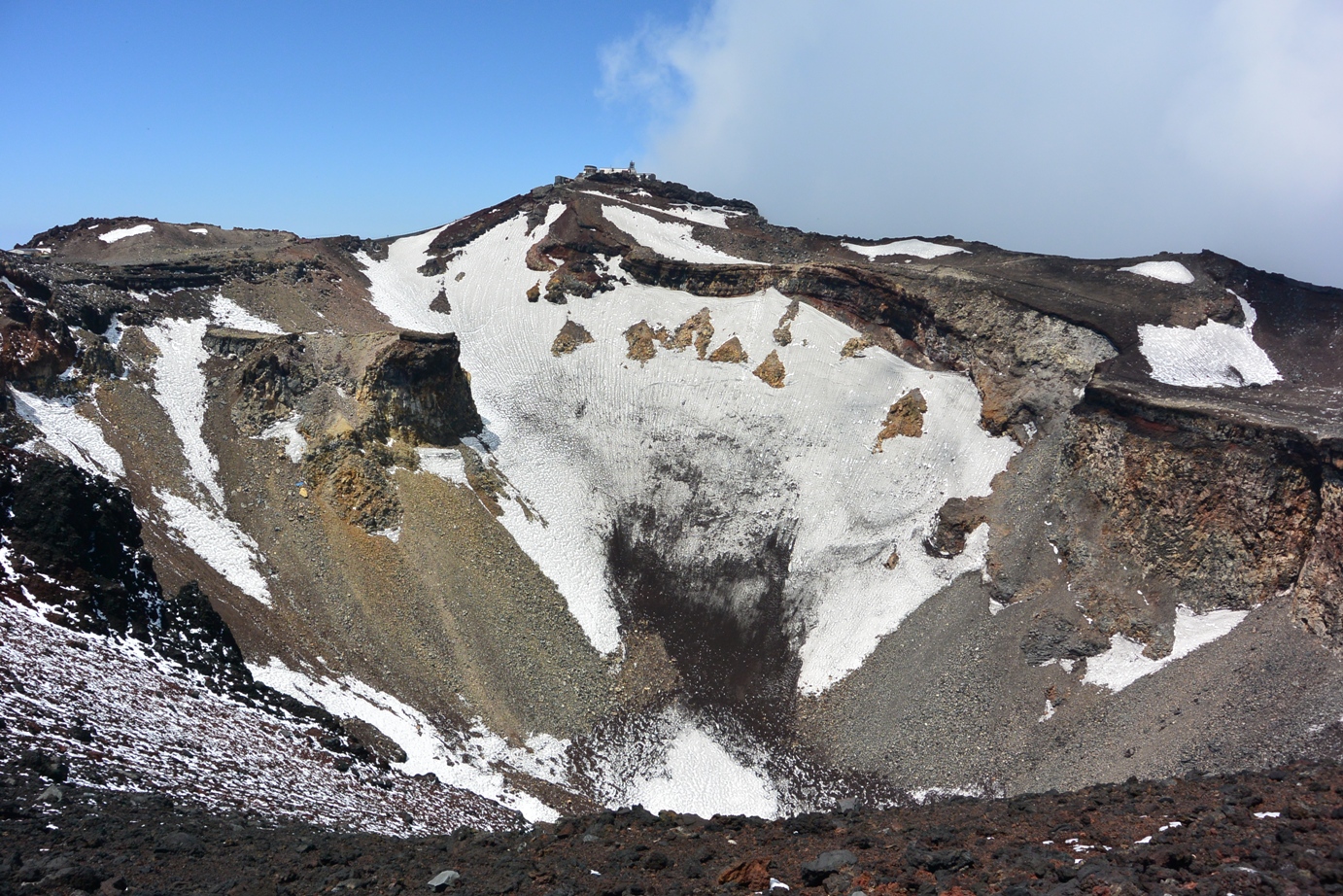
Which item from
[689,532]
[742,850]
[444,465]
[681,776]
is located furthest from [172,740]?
[689,532]

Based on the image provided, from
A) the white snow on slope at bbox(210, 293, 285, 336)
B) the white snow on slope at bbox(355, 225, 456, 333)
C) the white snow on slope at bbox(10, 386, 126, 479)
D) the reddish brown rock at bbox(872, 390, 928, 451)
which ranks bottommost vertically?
the white snow on slope at bbox(10, 386, 126, 479)

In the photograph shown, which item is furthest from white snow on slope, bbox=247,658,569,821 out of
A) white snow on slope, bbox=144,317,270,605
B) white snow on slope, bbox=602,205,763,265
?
white snow on slope, bbox=602,205,763,265

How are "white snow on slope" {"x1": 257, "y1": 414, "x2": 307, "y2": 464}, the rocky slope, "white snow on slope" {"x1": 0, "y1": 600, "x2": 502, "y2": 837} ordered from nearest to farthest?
"white snow on slope" {"x1": 0, "y1": 600, "x2": 502, "y2": 837}, the rocky slope, "white snow on slope" {"x1": 257, "y1": 414, "x2": 307, "y2": 464}

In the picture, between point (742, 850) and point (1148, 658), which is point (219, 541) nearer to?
point (742, 850)

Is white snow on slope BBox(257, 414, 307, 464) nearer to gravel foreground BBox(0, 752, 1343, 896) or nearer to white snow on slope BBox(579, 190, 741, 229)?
gravel foreground BBox(0, 752, 1343, 896)

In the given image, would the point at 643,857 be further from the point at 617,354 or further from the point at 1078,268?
the point at 1078,268

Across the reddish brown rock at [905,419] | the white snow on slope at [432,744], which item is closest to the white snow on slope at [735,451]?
the reddish brown rock at [905,419]
